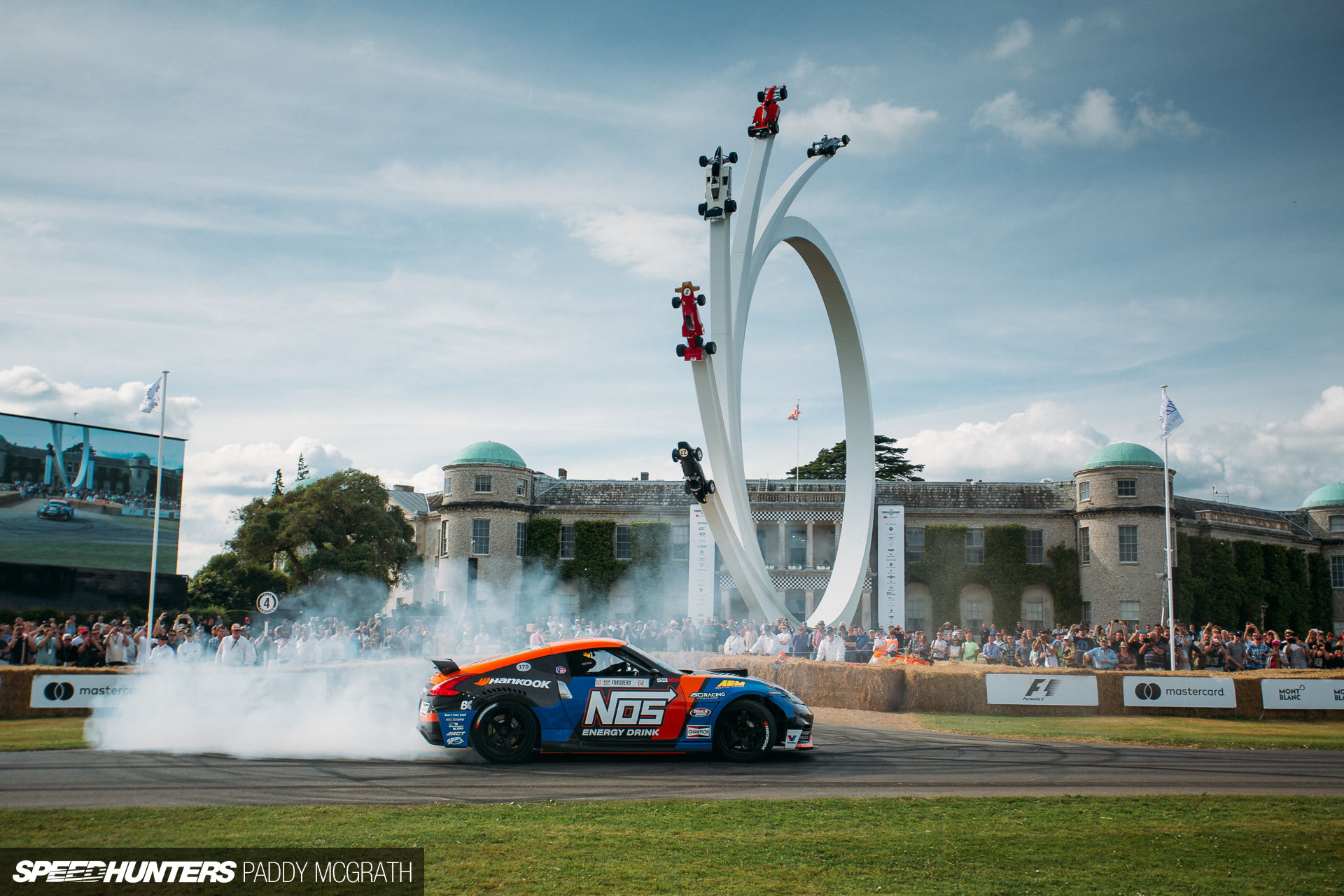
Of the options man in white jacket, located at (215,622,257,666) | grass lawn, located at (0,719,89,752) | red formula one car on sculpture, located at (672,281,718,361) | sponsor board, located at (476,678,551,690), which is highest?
red formula one car on sculpture, located at (672,281,718,361)

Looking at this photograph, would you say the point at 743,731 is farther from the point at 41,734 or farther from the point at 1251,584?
the point at 1251,584

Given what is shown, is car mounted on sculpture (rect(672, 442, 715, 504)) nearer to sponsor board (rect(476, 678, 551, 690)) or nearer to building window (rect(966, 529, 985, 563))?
sponsor board (rect(476, 678, 551, 690))

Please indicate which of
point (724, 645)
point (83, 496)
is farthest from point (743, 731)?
point (83, 496)

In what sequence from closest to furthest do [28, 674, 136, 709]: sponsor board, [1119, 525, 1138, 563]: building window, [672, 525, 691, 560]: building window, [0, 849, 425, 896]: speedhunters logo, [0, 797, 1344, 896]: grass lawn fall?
[0, 849, 425, 896]: speedhunters logo → [0, 797, 1344, 896]: grass lawn → [28, 674, 136, 709]: sponsor board → [1119, 525, 1138, 563]: building window → [672, 525, 691, 560]: building window

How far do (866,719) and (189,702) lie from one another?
10967 millimetres

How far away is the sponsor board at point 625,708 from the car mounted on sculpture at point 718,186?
15197 mm

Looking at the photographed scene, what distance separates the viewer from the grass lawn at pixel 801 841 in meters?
6.46

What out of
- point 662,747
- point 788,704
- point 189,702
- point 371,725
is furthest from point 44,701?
point 788,704

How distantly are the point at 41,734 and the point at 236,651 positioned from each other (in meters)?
4.09

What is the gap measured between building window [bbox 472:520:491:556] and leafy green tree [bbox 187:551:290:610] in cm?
1067

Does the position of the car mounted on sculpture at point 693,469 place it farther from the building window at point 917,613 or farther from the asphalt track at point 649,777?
the building window at point 917,613

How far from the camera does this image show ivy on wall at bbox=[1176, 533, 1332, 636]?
2160 inches

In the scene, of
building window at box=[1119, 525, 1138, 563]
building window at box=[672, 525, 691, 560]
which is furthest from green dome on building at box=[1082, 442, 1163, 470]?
building window at box=[672, 525, 691, 560]

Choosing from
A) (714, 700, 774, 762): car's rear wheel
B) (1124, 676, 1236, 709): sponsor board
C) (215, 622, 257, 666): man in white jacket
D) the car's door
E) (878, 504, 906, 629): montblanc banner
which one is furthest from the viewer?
(878, 504, 906, 629): montblanc banner
